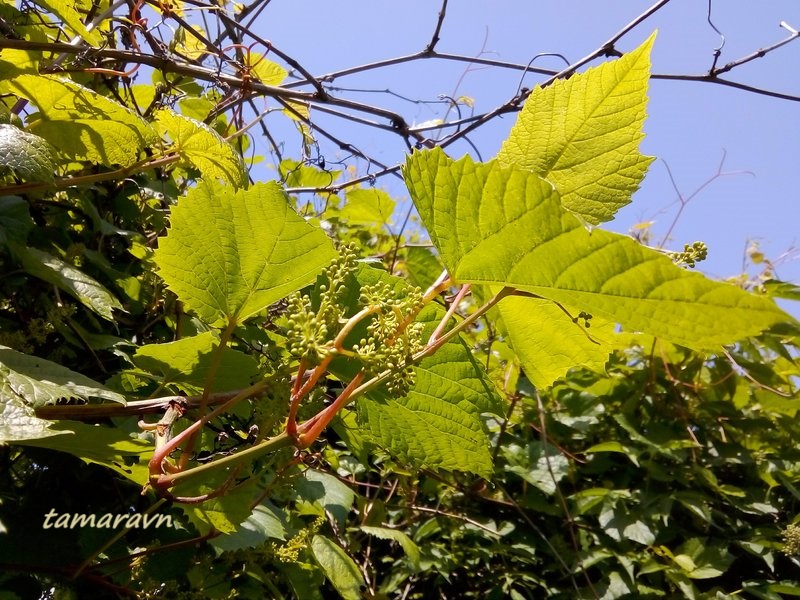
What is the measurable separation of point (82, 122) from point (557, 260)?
84cm

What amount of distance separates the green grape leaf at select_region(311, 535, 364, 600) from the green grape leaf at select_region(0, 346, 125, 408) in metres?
0.85

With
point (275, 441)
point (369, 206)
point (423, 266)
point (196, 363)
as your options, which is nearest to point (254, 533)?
point (196, 363)

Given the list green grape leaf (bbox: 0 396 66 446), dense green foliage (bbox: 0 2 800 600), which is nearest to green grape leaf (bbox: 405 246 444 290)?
dense green foliage (bbox: 0 2 800 600)

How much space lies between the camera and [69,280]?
3.25 feet

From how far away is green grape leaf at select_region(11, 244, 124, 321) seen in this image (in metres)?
0.96

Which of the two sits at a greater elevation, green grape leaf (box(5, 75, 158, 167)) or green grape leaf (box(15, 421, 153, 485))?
green grape leaf (box(5, 75, 158, 167))

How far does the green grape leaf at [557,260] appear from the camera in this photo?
0.44 metres

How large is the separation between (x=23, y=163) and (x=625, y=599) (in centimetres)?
185

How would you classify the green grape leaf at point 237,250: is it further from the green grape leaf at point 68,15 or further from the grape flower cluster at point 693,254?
the green grape leaf at point 68,15

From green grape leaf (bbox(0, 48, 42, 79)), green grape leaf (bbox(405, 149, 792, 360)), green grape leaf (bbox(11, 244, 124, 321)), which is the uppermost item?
green grape leaf (bbox(0, 48, 42, 79))

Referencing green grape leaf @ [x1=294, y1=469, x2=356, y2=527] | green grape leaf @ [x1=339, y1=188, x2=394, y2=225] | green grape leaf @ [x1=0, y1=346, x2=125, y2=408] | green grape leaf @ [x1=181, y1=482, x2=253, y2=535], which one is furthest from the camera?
green grape leaf @ [x1=339, y1=188, x2=394, y2=225]

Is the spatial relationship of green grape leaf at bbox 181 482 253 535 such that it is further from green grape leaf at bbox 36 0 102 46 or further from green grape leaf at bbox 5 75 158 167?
green grape leaf at bbox 36 0 102 46

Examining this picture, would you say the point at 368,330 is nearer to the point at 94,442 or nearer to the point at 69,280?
the point at 94,442

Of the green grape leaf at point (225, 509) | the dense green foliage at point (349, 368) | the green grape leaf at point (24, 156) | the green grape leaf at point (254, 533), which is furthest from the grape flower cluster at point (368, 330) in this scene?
the green grape leaf at point (254, 533)
